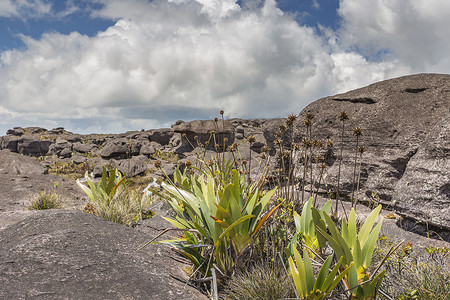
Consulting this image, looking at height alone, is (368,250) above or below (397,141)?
below

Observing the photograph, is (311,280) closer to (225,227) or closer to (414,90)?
(225,227)

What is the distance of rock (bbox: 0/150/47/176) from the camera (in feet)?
42.9

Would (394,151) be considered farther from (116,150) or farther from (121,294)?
(116,150)

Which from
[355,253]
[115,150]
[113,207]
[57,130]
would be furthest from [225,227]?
[57,130]

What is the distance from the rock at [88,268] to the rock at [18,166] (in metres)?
11.7

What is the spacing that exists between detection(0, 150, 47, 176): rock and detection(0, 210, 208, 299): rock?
11.7 metres

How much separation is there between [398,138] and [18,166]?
1567 centimetres

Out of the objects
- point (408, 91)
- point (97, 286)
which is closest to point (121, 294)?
point (97, 286)

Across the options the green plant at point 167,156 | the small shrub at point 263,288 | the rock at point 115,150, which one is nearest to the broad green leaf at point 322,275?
the small shrub at point 263,288

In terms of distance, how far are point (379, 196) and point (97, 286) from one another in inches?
246

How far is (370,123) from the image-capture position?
715 cm

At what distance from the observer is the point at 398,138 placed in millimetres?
6613

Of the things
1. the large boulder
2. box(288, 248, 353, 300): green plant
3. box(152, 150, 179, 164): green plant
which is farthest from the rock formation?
box(152, 150, 179, 164): green plant

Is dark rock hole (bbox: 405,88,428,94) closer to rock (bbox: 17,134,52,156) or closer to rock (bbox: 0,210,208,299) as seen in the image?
rock (bbox: 0,210,208,299)
